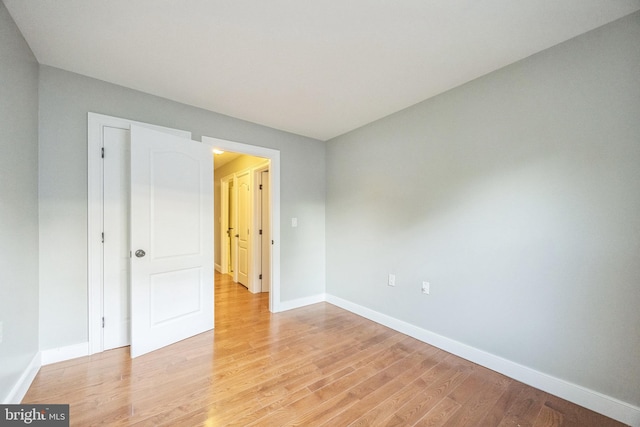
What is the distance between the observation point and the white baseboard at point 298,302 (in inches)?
130

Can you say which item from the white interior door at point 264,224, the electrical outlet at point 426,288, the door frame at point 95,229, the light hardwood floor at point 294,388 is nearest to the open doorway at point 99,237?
the door frame at point 95,229

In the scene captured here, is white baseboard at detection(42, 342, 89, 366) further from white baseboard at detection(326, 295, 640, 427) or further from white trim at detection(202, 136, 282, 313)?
white baseboard at detection(326, 295, 640, 427)

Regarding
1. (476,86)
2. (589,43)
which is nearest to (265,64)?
(476,86)

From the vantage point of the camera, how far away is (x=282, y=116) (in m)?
2.90

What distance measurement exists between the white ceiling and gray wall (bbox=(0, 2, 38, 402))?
234 mm

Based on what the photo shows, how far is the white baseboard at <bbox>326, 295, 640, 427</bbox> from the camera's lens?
58.9 inches

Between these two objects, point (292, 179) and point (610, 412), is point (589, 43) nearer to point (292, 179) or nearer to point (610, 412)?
point (610, 412)

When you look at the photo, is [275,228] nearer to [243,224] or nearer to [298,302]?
[298,302]

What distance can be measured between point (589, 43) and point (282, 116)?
256 cm

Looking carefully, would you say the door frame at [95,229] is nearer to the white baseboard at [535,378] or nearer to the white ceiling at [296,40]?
the white ceiling at [296,40]

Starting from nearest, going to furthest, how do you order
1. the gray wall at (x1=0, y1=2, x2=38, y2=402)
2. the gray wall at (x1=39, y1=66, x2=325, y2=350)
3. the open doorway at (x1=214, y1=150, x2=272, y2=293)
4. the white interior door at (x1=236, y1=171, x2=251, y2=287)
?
the gray wall at (x1=0, y1=2, x2=38, y2=402) → the gray wall at (x1=39, y1=66, x2=325, y2=350) → the open doorway at (x1=214, y1=150, x2=272, y2=293) → the white interior door at (x1=236, y1=171, x2=251, y2=287)

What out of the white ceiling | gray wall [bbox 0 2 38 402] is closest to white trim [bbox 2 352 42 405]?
gray wall [bbox 0 2 38 402]

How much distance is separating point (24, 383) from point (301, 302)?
2533 mm

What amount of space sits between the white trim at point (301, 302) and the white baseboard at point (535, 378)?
1.19 m
